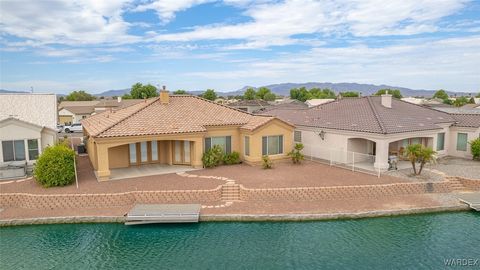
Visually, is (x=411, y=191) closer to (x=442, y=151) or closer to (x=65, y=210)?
(x=442, y=151)

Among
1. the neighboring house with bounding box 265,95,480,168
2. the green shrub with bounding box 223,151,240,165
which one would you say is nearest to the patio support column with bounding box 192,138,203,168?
the green shrub with bounding box 223,151,240,165

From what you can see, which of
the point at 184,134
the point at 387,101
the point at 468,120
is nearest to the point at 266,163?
the point at 184,134

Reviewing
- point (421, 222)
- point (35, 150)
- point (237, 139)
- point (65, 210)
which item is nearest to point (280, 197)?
point (421, 222)

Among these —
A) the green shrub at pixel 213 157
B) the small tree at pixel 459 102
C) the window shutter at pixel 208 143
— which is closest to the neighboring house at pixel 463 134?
the green shrub at pixel 213 157

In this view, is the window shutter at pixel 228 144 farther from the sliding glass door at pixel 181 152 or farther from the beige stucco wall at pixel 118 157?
the beige stucco wall at pixel 118 157

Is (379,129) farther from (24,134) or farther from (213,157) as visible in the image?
(24,134)

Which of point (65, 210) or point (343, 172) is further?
point (343, 172)

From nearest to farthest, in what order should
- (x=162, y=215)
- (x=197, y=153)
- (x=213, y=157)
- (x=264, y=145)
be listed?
(x=162, y=215), (x=197, y=153), (x=213, y=157), (x=264, y=145)
